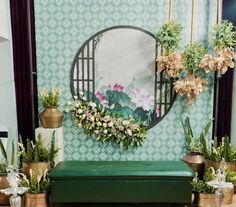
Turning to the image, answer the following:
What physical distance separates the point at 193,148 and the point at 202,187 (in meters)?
0.31

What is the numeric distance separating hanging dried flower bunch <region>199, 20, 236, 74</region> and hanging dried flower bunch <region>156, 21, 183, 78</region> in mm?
180

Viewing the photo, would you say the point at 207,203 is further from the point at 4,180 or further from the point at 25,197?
the point at 4,180

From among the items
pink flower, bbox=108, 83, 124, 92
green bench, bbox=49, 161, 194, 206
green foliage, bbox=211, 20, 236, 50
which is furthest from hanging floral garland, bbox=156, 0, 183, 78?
green bench, bbox=49, 161, 194, 206

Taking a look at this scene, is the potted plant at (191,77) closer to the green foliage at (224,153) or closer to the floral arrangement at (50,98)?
the green foliage at (224,153)

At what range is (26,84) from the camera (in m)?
1.99

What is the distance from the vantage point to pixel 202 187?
5.21 ft

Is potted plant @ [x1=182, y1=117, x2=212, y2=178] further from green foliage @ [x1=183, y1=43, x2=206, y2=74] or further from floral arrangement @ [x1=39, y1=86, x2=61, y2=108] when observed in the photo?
floral arrangement @ [x1=39, y1=86, x2=61, y2=108]

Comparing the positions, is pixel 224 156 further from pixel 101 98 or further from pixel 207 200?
pixel 101 98

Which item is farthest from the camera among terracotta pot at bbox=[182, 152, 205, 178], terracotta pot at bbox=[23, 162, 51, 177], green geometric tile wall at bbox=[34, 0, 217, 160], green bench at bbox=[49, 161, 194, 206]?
green geometric tile wall at bbox=[34, 0, 217, 160]

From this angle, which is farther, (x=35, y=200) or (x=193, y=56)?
(x=193, y=56)

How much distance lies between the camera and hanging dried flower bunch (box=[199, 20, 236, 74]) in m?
1.78

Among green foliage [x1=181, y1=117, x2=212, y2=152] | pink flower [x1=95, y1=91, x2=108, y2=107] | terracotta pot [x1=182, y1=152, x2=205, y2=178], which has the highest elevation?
Result: pink flower [x1=95, y1=91, x2=108, y2=107]

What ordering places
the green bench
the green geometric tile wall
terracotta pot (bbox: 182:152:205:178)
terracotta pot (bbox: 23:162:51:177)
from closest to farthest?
the green bench < terracotta pot (bbox: 23:162:51:177) < terracotta pot (bbox: 182:152:205:178) < the green geometric tile wall

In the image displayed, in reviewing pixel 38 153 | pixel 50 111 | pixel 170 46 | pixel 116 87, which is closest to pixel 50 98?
pixel 50 111
